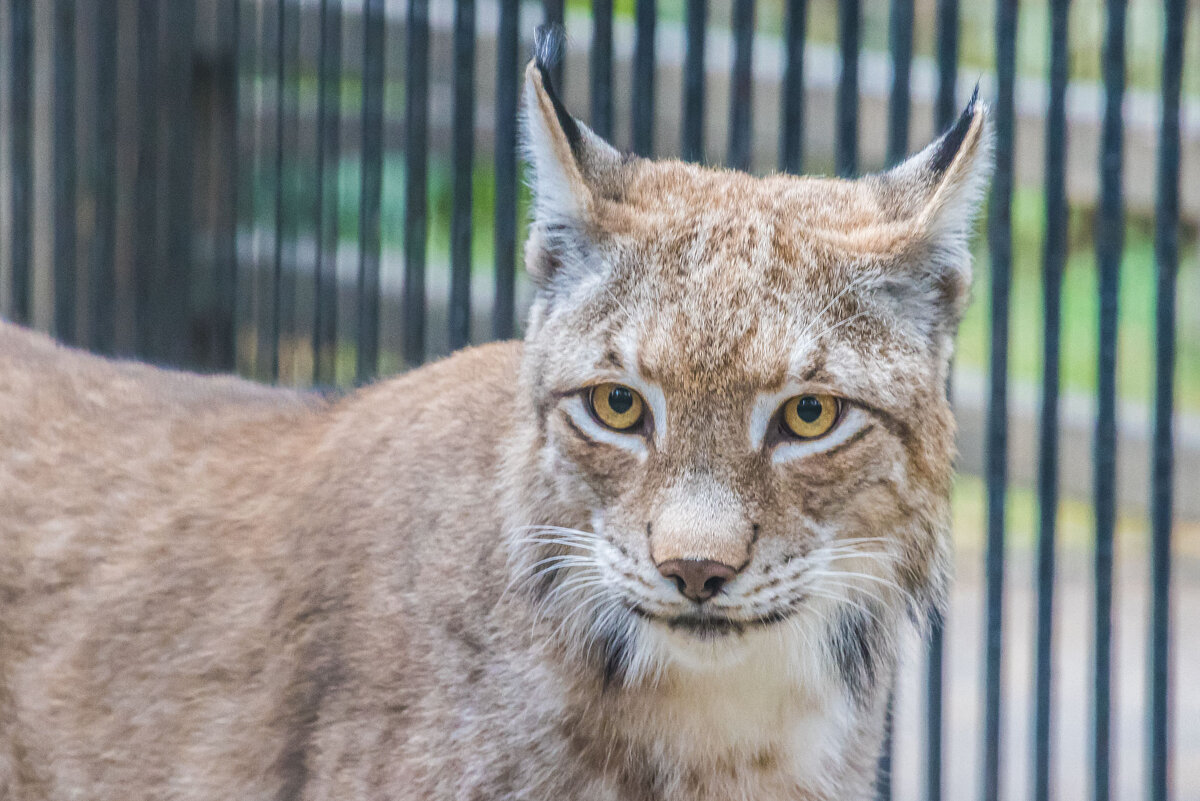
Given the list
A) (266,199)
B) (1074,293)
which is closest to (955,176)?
(266,199)

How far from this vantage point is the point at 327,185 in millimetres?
4746

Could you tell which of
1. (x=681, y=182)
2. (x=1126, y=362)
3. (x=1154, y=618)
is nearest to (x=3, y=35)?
(x=681, y=182)

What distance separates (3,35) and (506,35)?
8.57ft

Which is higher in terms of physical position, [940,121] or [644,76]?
[644,76]

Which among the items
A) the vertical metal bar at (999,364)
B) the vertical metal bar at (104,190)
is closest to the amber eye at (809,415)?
the vertical metal bar at (999,364)

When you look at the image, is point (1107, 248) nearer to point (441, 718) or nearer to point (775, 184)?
point (775, 184)

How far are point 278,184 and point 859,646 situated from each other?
2928 millimetres

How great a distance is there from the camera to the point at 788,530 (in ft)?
8.06

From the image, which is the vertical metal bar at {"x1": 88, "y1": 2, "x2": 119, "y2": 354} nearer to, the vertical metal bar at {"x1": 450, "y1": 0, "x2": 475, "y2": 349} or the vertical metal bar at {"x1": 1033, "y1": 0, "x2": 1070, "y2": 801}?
the vertical metal bar at {"x1": 450, "y1": 0, "x2": 475, "y2": 349}

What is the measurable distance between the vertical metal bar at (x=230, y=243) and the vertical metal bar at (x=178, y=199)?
130mm

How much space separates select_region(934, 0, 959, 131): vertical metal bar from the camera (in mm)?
3877

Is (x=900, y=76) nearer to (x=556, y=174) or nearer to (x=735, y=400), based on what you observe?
(x=556, y=174)

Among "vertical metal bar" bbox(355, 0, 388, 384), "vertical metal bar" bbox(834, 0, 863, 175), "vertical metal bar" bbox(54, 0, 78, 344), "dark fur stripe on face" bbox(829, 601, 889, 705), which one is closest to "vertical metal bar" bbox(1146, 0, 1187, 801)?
"vertical metal bar" bbox(834, 0, 863, 175)

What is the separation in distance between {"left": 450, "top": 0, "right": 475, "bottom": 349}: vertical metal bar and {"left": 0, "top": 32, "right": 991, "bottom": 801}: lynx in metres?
1.04
